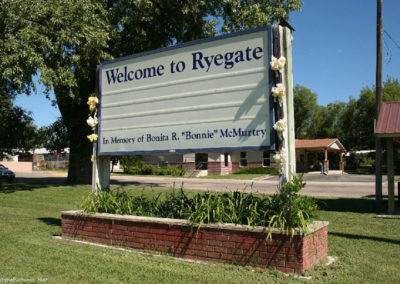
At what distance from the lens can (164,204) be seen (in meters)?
6.86

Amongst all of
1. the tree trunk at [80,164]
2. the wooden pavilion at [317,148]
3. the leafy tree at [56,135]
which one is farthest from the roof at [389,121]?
the wooden pavilion at [317,148]

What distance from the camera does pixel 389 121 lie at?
10.5 m

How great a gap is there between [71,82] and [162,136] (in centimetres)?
938

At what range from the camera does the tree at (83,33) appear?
13806 mm

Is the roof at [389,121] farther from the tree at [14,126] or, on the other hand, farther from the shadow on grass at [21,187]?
the tree at [14,126]

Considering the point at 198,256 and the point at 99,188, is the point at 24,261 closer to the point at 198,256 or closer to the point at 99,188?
the point at 99,188

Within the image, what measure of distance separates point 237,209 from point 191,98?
2.12 m

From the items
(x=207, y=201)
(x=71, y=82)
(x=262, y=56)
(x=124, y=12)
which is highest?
(x=124, y=12)

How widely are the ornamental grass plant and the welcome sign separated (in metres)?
0.81

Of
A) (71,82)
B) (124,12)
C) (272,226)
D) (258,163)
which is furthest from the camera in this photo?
(258,163)

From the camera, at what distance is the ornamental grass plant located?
5.12 m

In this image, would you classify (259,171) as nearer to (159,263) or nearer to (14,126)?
(14,126)

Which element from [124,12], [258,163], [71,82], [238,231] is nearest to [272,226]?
[238,231]

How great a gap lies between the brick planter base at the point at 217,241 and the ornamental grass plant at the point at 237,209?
0.53ft
